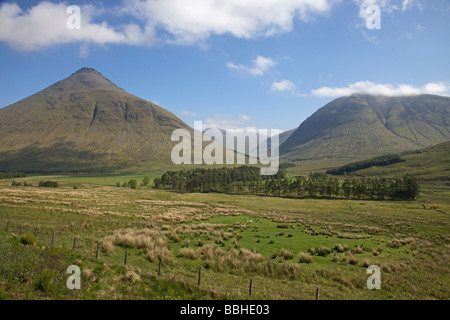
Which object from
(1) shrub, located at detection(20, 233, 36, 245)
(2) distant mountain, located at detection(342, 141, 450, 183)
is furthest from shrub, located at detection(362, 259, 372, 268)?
(2) distant mountain, located at detection(342, 141, 450, 183)

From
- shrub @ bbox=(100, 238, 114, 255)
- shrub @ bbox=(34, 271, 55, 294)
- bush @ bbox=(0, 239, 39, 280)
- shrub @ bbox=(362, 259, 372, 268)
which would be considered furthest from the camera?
shrub @ bbox=(362, 259, 372, 268)

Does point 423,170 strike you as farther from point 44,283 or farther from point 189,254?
point 44,283

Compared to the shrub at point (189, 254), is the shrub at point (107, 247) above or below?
above

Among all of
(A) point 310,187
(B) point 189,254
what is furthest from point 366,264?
(A) point 310,187

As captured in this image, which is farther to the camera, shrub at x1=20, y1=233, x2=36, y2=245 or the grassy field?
shrub at x1=20, y1=233, x2=36, y2=245

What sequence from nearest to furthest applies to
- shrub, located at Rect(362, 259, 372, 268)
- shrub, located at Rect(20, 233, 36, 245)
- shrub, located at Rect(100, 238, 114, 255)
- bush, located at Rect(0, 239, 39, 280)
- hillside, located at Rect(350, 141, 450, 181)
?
bush, located at Rect(0, 239, 39, 280), shrub, located at Rect(20, 233, 36, 245), shrub, located at Rect(100, 238, 114, 255), shrub, located at Rect(362, 259, 372, 268), hillside, located at Rect(350, 141, 450, 181)

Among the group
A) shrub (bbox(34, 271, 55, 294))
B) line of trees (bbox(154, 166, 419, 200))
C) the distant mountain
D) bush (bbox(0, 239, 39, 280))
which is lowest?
line of trees (bbox(154, 166, 419, 200))

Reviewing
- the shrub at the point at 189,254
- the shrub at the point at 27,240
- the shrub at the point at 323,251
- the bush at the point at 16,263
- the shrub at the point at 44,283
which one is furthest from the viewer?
the shrub at the point at 323,251

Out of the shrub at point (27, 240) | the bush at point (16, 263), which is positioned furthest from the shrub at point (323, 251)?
the shrub at point (27, 240)

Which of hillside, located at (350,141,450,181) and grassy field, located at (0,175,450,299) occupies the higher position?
hillside, located at (350,141,450,181)

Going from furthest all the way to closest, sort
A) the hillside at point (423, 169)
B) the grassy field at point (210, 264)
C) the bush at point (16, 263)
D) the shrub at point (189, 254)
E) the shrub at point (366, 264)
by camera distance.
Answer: the hillside at point (423, 169) < the shrub at point (189, 254) < the shrub at point (366, 264) < the grassy field at point (210, 264) < the bush at point (16, 263)

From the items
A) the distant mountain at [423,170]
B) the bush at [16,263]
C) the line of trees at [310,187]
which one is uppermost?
the distant mountain at [423,170]

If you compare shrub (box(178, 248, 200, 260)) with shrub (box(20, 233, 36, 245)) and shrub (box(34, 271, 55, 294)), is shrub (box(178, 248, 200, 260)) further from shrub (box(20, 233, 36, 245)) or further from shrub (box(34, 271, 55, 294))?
shrub (box(20, 233, 36, 245))

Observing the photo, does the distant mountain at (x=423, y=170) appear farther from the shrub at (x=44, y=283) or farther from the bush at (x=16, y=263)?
the bush at (x=16, y=263)
